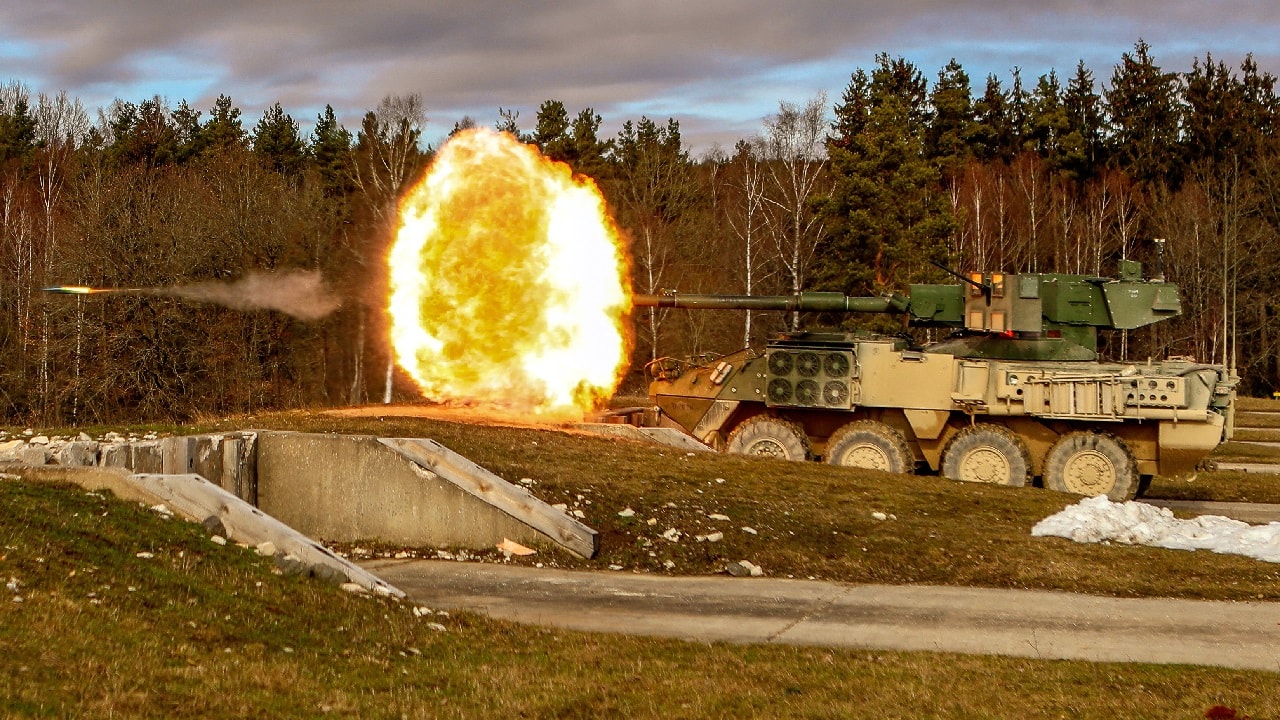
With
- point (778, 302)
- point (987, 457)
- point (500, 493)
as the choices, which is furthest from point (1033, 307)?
point (500, 493)

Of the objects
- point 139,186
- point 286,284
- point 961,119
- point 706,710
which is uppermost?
point 961,119

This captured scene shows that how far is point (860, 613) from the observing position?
12711mm

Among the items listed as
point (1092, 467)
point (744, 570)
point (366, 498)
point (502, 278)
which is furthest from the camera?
point (502, 278)

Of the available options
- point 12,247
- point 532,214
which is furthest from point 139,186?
point 532,214

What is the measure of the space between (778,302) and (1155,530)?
28.7ft

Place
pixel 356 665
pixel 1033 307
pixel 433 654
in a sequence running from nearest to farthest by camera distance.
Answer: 1. pixel 356 665
2. pixel 433 654
3. pixel 1033 307

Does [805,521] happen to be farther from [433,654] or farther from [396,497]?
[433,654]

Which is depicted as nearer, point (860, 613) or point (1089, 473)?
point (860, 613)

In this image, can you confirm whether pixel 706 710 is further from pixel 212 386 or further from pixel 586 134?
pixel 586 134

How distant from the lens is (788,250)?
163 ft

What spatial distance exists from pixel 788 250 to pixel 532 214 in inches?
1108

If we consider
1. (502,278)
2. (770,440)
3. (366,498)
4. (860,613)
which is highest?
(502,278)

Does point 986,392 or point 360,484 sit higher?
point 986,392

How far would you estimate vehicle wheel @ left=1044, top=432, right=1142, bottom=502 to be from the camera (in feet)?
71.7
